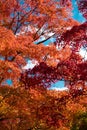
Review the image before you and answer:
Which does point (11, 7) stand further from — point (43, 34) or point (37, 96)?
point (37, 96)

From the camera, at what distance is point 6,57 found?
648 inches

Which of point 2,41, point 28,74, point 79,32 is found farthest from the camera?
point 2,41

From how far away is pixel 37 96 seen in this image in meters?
13.5

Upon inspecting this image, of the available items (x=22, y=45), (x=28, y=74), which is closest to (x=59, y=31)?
(x=22, y=45)

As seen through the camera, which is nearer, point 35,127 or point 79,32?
point 79,32

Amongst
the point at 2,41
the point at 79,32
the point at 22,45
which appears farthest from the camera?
the point at 22,45

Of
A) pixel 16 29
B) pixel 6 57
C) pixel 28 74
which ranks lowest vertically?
pixel 28 74

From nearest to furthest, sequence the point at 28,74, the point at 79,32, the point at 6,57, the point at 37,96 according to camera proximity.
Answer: the point at 79,32 → the point at 28,74 → the point at 37,96 → the point at 6,57

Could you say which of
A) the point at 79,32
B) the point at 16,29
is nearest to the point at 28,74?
the point at 79,32

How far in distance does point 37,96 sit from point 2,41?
2404 mm

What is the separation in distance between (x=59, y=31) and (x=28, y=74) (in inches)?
308

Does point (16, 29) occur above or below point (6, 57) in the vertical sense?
above

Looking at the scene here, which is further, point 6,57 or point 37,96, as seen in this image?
point 6,57

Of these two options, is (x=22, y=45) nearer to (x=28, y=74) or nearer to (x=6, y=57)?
(x=6, y=57)
